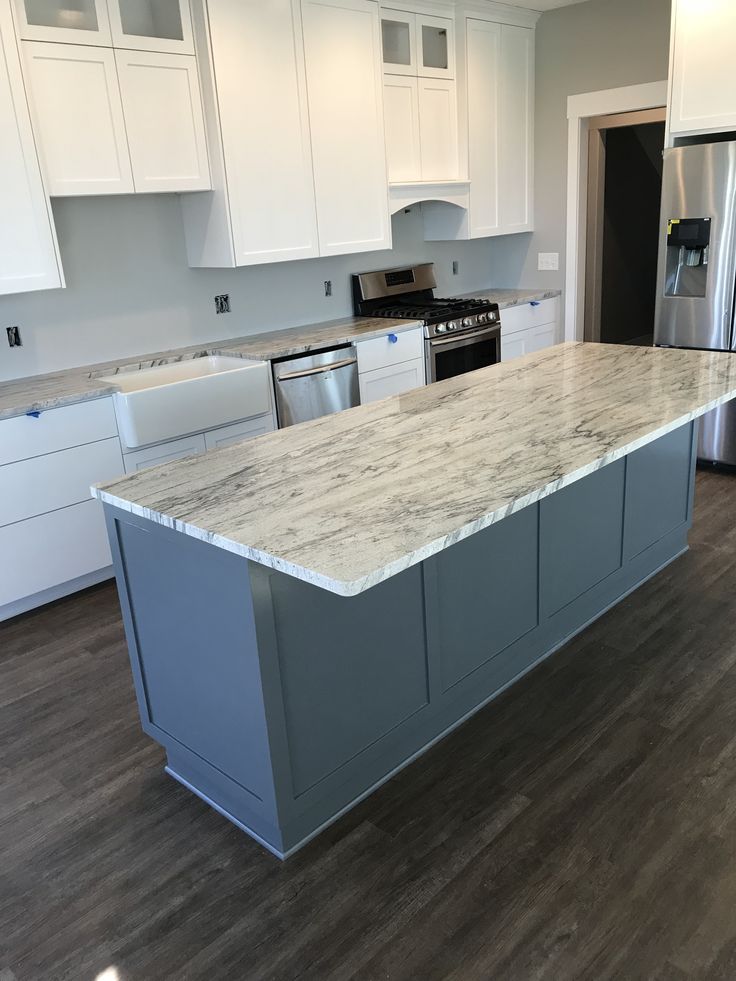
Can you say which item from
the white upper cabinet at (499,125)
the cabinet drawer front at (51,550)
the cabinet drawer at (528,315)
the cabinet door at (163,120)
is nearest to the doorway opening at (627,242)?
the cabinet drawer at (528,315)

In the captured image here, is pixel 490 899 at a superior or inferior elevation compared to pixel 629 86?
inferior

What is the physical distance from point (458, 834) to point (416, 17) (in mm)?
4569

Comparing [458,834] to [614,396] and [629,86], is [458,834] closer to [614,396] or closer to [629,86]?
[614,396]

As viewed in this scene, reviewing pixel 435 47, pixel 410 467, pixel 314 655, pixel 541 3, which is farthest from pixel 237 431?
pixel 541 3

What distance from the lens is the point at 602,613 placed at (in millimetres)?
3145

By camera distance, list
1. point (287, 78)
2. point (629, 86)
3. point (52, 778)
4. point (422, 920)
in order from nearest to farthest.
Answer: point (422, 920), point (52, 778), point (287, 78), point (629, 86)

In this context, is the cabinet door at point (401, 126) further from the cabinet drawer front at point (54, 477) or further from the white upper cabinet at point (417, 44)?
the cabinet drawer front at point (54, 477)

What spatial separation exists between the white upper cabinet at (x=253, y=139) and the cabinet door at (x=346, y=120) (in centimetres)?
9

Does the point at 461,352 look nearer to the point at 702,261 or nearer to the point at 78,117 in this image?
the point at 702,261

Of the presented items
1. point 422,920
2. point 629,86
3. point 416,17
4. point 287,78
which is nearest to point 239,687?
point 422,920

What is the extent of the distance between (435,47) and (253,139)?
5.63ft

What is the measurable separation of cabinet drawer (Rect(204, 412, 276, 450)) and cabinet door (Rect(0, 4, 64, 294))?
3.20 ft

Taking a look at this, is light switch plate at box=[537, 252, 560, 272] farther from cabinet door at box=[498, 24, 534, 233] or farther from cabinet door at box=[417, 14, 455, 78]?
cabinet door at box=[417, 14, 455, 78]

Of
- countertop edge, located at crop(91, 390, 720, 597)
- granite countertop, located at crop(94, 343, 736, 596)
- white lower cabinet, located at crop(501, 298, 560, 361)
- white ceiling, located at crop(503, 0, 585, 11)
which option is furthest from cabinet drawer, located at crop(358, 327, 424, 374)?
countertop edge, located at crop(91, 390, 720, 597)
